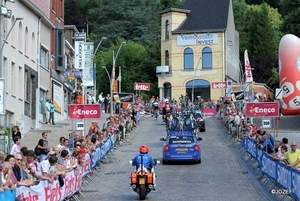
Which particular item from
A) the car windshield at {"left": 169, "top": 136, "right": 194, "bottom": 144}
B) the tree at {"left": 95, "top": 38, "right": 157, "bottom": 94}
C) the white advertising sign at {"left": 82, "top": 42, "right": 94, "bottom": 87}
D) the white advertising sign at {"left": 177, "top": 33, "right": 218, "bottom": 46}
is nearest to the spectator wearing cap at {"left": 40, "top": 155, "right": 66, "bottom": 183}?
the car windshield at {"left": 169, "top": 136, "right": 194, "bottom": 144}

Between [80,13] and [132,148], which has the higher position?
[80,13]

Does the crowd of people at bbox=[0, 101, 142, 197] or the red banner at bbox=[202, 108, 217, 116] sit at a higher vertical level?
the red banner at bbox=[202, 108, 217, 116]

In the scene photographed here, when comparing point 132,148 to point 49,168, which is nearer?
point 49,168

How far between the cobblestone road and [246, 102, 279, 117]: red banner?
2337 mm

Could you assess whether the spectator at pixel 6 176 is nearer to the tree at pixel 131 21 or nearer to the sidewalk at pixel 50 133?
the sidewalk at pixel 50 133

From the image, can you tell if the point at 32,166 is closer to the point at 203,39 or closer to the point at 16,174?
the point at 16,174

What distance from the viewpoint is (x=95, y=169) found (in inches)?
1251

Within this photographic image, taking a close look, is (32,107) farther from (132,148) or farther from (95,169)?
(95,169)

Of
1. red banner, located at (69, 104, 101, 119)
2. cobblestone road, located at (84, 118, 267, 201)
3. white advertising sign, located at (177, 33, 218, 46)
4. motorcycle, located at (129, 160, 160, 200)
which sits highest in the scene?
white advertising sign, located at (177, 33, 218, 46)

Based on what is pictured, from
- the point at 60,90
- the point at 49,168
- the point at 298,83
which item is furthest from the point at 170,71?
the point at 49,168

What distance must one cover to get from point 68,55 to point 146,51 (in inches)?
1315

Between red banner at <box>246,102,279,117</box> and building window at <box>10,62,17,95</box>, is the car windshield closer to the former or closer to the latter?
red banner at <box>246,102,279,117</box>

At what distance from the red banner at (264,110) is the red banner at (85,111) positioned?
6407 mm

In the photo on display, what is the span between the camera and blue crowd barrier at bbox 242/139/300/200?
65.3ft
